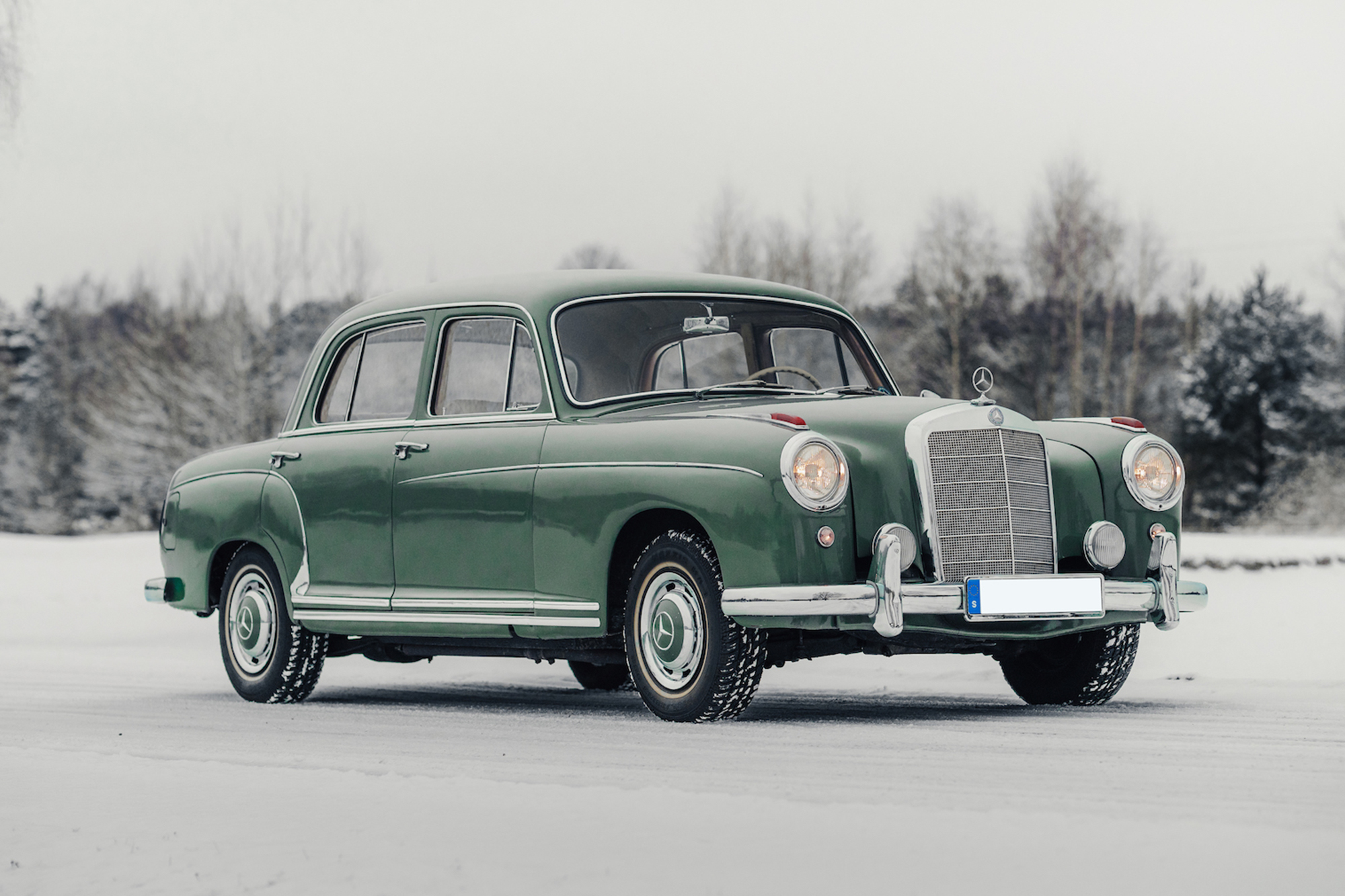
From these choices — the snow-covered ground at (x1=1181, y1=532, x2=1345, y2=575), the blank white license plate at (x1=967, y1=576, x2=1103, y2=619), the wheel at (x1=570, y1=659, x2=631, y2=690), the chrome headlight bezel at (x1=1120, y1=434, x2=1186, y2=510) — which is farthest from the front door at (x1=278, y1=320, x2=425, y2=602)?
the snow-covered ground at (x1=1181, y1=532, x2=1345, y2=575)

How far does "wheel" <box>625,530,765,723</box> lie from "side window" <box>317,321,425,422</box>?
6.99 ft

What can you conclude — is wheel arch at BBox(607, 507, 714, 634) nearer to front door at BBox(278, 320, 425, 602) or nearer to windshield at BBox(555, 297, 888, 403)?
windshield at BBox(555, 297, 888, 403)

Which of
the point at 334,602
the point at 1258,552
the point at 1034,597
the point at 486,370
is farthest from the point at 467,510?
the point at 1258,552

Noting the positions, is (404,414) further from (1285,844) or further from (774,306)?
(1285,844)

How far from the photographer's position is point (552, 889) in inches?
161

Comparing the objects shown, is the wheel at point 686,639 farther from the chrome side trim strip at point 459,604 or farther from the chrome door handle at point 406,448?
the chrome door handle at point 406,448

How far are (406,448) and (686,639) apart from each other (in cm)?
217

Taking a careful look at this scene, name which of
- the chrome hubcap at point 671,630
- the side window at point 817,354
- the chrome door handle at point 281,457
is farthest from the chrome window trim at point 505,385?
the side window at point 817,354

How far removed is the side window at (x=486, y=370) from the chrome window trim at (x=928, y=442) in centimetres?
196

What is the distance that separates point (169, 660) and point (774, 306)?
6688 millimetres

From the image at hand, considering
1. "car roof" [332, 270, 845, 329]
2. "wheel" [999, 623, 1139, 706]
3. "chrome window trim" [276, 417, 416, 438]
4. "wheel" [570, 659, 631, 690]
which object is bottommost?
"wheel" [570, 659, 631, 690]

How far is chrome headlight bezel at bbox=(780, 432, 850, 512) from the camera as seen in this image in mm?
7055

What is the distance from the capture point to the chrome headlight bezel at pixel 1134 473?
26.7 feet

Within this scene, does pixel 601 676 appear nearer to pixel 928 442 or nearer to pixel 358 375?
pixel 358 375
